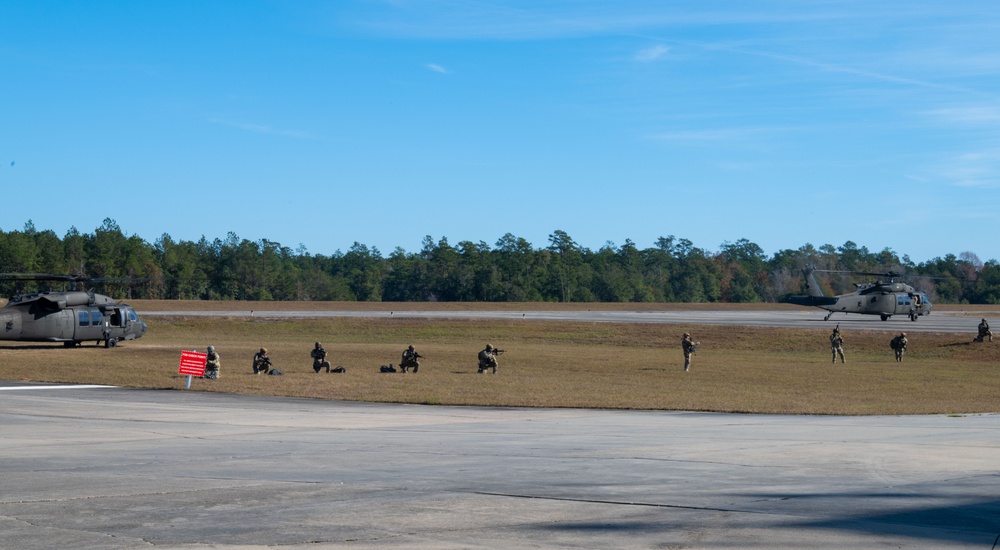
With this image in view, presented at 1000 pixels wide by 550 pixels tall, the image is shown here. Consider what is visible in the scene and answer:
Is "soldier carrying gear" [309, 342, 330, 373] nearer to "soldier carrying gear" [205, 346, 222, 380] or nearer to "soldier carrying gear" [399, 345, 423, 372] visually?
"soldier carrying gear" [399, 345, 423, 372]

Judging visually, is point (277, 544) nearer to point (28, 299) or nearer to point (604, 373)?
point (604, 373)

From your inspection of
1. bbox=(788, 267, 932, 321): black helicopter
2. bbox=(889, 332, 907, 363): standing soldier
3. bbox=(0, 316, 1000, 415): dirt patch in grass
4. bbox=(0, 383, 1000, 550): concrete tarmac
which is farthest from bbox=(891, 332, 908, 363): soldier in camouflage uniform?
bbox=(0, 383, 1000, 550): concrete tarmac

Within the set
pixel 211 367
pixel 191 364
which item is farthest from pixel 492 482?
pixel 211 367

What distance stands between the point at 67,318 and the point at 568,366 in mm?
21127

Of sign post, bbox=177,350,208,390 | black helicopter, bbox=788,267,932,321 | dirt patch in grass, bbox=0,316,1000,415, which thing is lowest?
dirt patch in grass, bbox=0,316,1000,415

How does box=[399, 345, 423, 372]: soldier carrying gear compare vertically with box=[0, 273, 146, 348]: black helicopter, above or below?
below

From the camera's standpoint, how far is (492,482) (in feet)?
43.3

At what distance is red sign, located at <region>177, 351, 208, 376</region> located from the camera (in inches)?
1181

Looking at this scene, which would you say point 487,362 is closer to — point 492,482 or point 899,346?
point 899,346

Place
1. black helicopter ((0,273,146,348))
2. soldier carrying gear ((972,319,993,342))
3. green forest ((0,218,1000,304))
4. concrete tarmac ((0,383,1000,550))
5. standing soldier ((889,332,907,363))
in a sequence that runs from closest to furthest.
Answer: concrete tarmac ((0,383,1000,550))
black helicopter ((0,273,146,348))
standing soldier ((889,332,907,363))
soldier carrying gear ((972,319,993,342))
green forest ((0,218,1000,304))

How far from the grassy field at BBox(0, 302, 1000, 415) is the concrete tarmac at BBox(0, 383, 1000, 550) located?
5777 millimetres

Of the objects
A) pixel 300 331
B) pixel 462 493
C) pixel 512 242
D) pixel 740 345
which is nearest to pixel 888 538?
pixel 462 493

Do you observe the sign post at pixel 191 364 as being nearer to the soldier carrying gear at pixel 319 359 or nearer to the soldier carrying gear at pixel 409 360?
the soldier carrying gear at pixel 319 359

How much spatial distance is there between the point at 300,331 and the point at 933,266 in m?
159
